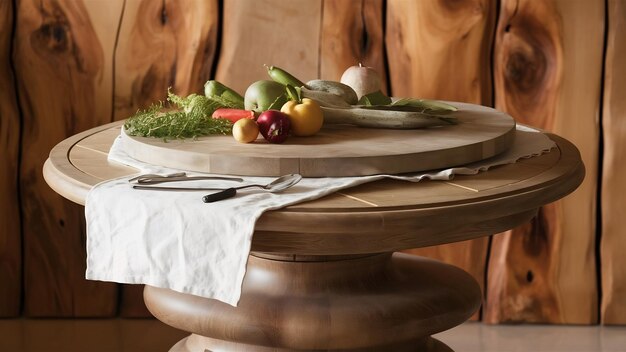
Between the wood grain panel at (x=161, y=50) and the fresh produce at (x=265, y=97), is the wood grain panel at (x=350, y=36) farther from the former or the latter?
the fresh produce at (x=265, y=97)

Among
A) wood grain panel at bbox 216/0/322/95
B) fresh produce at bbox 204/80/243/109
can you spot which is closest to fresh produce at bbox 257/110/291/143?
fresh produce at bbox 204/80/243/109

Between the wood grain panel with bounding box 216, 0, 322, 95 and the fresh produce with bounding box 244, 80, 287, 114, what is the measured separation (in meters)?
1.00

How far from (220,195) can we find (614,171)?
2.08 m

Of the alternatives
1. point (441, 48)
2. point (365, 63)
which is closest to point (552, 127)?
point (441, 48)

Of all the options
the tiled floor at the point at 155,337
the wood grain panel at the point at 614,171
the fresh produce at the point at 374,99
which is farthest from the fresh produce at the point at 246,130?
the wood grain panel at the point at 614,171

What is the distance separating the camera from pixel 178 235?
5.78 feet

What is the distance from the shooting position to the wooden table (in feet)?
5.82

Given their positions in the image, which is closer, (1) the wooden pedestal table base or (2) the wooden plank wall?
(1) the wooden pedestal table base

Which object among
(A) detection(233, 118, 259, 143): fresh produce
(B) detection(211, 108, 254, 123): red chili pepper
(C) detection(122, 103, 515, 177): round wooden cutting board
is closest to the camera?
(C) detection(122, 103, 515, 177): round wooden cutting board

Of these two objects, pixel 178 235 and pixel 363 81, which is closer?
pixel 178 235

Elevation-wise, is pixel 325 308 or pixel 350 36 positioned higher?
pixel 350 36

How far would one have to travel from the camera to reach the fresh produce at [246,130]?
7.08 ft

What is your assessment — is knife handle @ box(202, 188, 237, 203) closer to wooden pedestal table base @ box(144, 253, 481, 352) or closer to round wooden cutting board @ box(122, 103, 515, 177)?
round wooden cutting board @ box(122, 103, 515, 177)

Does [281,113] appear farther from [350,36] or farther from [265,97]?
[350,36]
